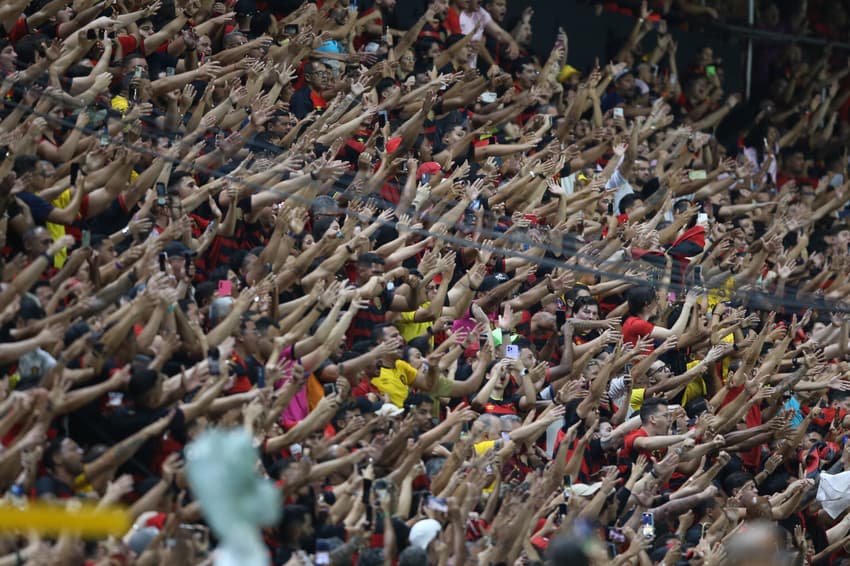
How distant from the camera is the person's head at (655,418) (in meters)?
11.4

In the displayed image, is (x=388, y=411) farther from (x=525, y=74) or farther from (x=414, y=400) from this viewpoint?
(x=525, y=74)

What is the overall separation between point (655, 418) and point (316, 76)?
3901mm

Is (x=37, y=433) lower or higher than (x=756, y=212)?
higher

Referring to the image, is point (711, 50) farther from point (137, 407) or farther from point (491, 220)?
point (137, 407)

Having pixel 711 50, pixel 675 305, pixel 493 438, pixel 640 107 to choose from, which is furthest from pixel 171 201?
pixel 711 50

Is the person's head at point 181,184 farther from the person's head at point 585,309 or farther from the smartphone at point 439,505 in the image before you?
the person's head at point 585,309

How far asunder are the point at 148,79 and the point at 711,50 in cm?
841

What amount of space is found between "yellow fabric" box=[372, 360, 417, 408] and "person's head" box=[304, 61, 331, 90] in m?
3.21

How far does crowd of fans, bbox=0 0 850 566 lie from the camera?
883 centimetres

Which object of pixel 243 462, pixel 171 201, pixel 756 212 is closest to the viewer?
pixel 243 462

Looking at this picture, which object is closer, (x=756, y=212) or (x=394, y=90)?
(x=394, y=90)

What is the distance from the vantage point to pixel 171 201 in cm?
1055

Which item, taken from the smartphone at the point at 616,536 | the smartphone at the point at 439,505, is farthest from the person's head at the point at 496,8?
the smartphone at the point at 439,505

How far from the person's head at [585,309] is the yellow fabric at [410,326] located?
51.5 inches
